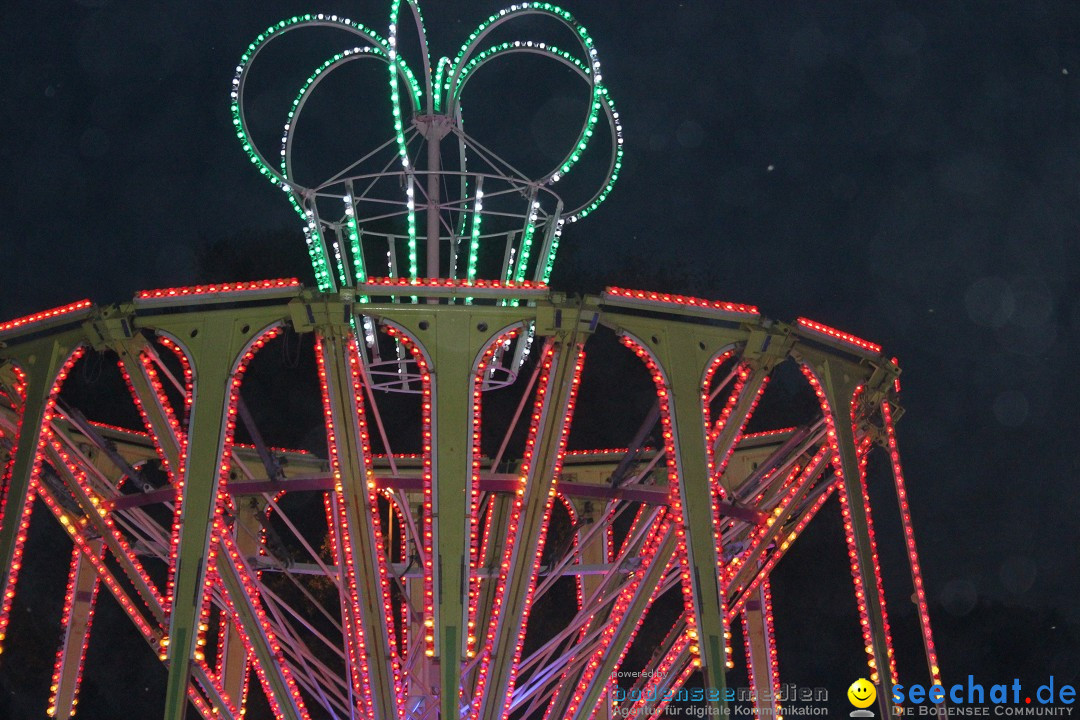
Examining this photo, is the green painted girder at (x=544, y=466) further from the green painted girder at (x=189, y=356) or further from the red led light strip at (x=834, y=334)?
the green painted girder at (x=189, y=356)

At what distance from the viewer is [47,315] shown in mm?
17484

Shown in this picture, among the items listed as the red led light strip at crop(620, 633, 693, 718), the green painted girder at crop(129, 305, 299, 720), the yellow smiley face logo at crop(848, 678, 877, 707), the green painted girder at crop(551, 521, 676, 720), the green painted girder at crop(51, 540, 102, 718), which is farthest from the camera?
the yellow smiley face logo at crop(848, 678, 877, 707)

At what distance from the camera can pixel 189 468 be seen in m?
16.0

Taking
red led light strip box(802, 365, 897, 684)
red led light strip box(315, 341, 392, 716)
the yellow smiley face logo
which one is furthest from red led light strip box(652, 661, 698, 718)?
red led light strip box(315, 341, 392, 716)

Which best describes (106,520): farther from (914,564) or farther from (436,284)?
(914,564)

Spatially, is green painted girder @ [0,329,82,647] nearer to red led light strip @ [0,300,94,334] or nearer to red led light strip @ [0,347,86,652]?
red led light strip @ [0,347,86,652]

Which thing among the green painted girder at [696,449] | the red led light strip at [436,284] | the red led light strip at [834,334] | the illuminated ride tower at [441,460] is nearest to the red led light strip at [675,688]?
the illuminated ride tower at [441,460]

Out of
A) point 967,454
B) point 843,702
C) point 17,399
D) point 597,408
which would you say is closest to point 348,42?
point 597,408

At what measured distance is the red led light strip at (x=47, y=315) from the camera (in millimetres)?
17234

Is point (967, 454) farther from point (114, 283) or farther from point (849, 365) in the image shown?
point (114, 283)

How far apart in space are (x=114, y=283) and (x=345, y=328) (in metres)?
33.1

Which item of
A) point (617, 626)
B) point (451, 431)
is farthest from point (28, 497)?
point (617, 626)

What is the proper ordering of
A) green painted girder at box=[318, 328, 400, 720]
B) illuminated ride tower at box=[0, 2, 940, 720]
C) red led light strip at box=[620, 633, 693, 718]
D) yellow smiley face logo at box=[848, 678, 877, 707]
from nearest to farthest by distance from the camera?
1. illuminated ride tower at box=[0, 2, 940, 720]
2. green painted girder at box=[318, 328, 400, 720]
3. red led light strip at box=[620, 633, 693, 718]
4. yellow smiley face logo at box=[848, 678, 877, 707]

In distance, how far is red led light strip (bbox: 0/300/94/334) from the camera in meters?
17.2
